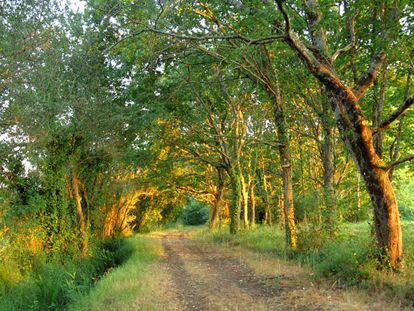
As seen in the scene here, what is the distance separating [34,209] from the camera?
487 inches

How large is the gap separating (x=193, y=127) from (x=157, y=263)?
1001 centimetres

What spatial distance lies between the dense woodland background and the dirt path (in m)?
1.29

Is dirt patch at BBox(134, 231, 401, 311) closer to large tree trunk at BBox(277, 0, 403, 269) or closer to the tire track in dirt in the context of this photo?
the tire track in dirt

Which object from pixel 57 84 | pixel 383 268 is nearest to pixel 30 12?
pixel 57 84

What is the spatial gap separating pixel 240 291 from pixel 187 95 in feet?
38.4

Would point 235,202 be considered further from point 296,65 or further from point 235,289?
point 235,289

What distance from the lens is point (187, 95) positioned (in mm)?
17891

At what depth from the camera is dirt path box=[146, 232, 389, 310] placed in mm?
6660

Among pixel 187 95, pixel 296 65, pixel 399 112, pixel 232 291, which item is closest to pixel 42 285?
pixel 232 291

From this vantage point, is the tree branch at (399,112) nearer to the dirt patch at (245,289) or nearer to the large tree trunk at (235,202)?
the dirt patch at (245,289)

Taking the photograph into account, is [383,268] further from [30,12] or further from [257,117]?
[257,117]

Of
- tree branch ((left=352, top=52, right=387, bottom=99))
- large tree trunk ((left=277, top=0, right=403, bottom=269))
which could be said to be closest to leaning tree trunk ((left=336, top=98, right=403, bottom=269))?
large tree trunk ((left=277, top=0, right=403, bottom=269))

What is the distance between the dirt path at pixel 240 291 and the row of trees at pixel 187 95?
6.59 feet

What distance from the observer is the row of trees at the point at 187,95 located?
8.00 meters
